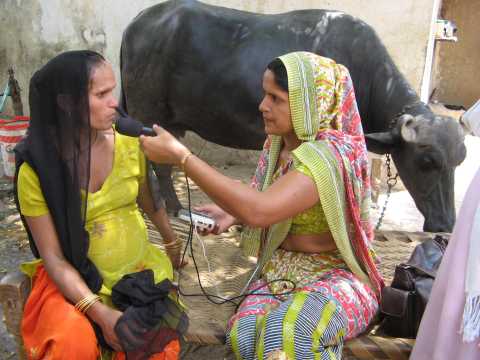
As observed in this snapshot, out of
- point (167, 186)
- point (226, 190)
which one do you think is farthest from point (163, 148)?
point (167, 186)

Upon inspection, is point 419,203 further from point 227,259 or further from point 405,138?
point 227,259

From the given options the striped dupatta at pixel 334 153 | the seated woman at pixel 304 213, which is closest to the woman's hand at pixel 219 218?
the seated woman at pixel 304 213

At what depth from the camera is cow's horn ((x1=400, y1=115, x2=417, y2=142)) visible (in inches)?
149

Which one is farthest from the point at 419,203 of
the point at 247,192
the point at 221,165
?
the point at 221,165

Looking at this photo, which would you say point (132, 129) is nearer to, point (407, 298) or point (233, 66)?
point (407, 298)

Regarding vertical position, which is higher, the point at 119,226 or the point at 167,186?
the point at 119,226

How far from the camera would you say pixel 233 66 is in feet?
14.3

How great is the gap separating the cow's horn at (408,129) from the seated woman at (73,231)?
93.0 inches

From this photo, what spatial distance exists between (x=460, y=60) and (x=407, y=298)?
10028 millimetres

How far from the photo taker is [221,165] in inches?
276

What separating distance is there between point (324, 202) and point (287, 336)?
1.79 ft

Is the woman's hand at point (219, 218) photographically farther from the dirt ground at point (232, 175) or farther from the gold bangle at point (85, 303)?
the dirt ground at point (232, 175)

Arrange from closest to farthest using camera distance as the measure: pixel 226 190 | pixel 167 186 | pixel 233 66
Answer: pixel 226 190 → pixel 233 66 → pixel 167 186

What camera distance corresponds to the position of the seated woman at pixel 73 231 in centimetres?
198
